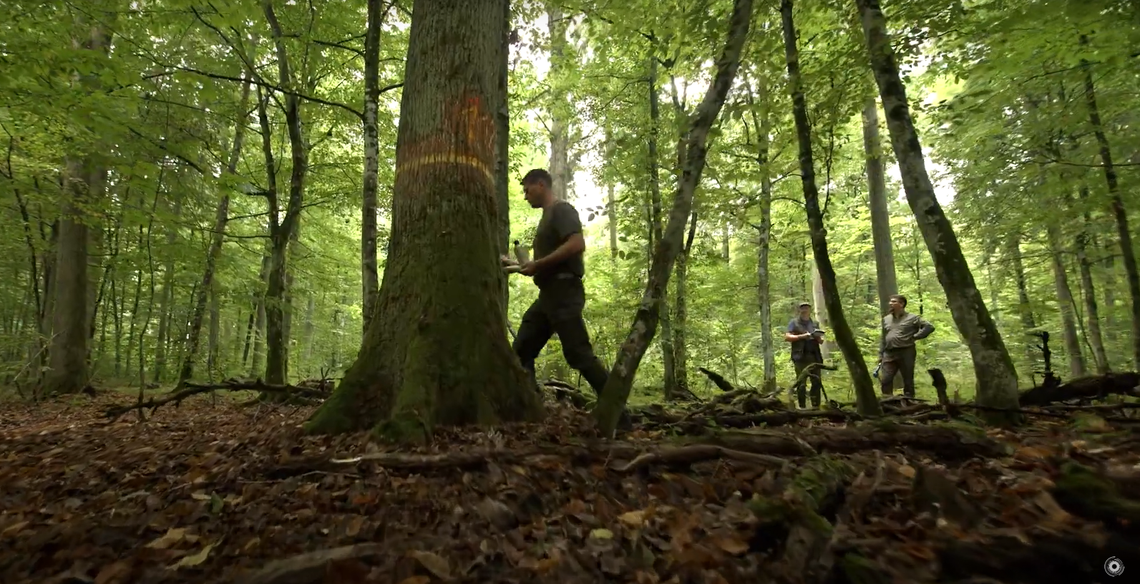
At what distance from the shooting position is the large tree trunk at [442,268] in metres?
3.40

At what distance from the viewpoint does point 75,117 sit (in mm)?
6137

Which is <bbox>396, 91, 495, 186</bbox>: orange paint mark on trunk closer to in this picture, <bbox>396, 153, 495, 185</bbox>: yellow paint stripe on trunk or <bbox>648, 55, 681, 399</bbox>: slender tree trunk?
<bbox>396, 153, 495, 185</bbox>: yellow paint stripe on trunk

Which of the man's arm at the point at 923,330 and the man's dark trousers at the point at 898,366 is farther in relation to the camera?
the man's dark trousers at the point at 898,366

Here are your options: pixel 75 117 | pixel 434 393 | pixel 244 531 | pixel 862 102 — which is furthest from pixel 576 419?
pixel 75 117

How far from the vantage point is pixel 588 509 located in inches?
95.1

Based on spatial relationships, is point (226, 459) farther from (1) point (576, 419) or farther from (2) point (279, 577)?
(1) point (576, 419)

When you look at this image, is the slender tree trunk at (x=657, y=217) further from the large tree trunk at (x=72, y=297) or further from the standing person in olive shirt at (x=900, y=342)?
the large tree trunk at (x=72, y=297)

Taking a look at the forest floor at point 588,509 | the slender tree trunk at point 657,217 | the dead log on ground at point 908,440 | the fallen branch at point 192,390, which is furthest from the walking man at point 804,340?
the fallen branch at point 192,390

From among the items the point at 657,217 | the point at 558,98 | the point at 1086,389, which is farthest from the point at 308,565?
the point at 558,98

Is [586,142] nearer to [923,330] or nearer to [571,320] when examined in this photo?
[923,330]

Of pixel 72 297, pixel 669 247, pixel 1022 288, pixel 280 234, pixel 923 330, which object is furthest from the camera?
pixel 1022 288

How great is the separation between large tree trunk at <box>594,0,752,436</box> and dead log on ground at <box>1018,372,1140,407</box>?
3111mm

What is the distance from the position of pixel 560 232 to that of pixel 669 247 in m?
1.04

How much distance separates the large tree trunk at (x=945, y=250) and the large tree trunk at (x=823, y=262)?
65 cm
